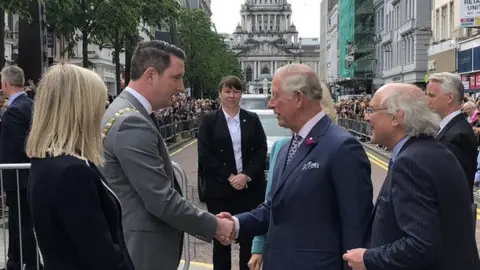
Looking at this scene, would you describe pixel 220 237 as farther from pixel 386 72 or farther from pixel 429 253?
pixel 386 72

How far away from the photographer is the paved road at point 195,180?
831 cm

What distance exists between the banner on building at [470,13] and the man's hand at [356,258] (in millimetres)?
33830

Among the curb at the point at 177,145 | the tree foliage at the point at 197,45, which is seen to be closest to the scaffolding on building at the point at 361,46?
the tree foliage at the point at 197,45

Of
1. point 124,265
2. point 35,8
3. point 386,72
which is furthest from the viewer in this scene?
point 386,72

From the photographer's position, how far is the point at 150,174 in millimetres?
3664

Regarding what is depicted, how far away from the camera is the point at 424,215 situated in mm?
3072

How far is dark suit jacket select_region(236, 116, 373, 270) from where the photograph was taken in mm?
3479

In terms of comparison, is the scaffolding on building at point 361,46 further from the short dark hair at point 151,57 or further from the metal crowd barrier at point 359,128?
the short dark hair at point 151,57

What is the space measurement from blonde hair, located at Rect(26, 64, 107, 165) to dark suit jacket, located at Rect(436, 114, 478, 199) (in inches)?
120

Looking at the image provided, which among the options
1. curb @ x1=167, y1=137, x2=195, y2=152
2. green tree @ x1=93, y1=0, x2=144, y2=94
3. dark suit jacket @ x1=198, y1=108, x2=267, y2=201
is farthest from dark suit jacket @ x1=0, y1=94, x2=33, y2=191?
curb @ x1=167, y1=137, x2=195, y2=152

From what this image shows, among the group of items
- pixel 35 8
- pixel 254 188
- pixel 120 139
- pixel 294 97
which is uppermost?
pixel 35 8

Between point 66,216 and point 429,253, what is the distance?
159 centimetres

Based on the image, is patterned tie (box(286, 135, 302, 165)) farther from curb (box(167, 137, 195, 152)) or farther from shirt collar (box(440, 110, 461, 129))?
curb (box(167, 137, 195, 152))

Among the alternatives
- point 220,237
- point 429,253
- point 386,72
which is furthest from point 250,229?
point 386,72
